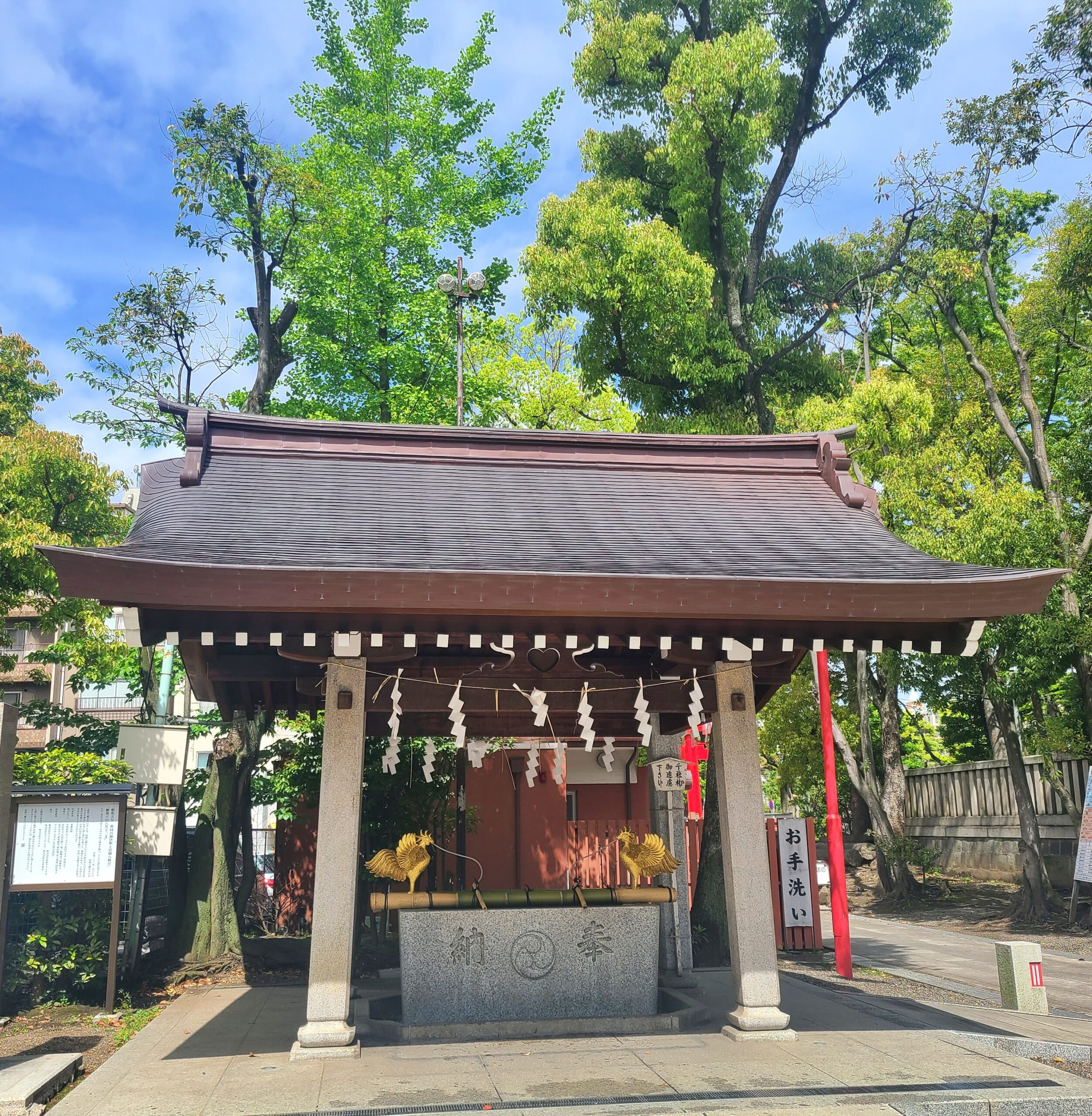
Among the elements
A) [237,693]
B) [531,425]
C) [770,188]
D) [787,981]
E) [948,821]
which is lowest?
[787,981]

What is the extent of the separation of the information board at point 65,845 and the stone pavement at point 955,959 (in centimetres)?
1007

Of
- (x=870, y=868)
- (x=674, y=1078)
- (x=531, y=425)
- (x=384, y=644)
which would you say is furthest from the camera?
(x=870, y=868)

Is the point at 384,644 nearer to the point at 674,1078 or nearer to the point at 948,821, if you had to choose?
the point at 674,1078

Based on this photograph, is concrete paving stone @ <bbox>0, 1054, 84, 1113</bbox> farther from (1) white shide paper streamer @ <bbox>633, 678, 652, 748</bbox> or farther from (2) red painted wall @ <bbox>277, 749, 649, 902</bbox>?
(2) red painted wall @ <bbox>277, 749, 649, 902</bbox>

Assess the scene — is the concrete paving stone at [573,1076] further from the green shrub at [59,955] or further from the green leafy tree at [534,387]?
the green leafy tree at [534,387]

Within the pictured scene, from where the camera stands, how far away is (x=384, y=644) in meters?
8.07

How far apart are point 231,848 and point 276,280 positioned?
11.5m

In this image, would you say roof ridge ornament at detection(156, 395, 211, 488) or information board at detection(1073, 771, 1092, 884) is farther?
information board at detection(1073, 771, 1092, 884)

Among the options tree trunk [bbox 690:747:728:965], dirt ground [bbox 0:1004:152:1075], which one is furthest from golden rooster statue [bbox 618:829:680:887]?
dirt ground [bbox 0:1004:152:1075]

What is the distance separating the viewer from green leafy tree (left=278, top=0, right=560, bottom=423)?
20.5 metres

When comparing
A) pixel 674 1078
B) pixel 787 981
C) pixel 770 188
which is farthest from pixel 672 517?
pixel 770 188

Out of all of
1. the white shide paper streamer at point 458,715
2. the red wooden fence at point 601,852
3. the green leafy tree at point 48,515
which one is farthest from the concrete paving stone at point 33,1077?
the green leafy tree at point 48,515

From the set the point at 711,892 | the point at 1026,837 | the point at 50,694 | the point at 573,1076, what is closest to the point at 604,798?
the point at 711,892

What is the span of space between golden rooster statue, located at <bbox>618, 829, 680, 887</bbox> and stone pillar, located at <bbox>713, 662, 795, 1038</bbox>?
1035 mm
